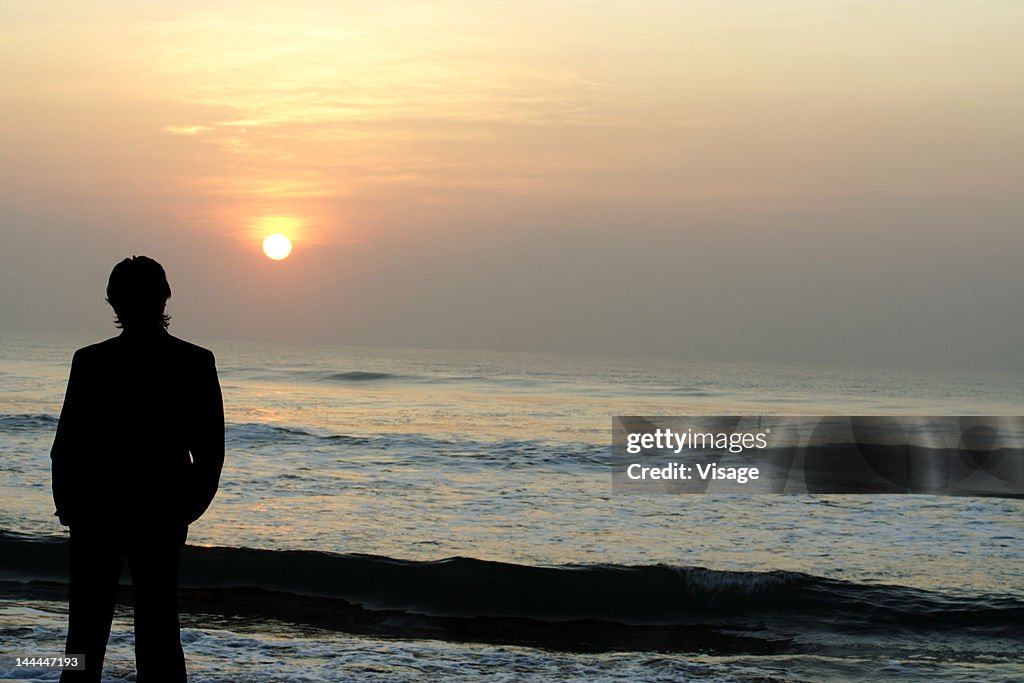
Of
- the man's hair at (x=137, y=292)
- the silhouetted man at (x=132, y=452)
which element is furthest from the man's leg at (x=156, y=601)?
the man's hair at (x=137, y=292)

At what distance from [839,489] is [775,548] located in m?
6.10

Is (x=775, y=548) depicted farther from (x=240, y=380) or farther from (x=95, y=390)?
(x=240, y=380)

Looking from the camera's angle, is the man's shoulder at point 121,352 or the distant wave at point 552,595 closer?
the man's shoulder at point 121,352

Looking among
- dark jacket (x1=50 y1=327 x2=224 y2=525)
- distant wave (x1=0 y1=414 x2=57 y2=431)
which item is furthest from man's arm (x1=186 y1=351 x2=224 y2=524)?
distant wave (x1=0 y1=414 x2=57 y2=431)

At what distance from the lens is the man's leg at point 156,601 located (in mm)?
3457

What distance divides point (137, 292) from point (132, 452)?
55 cm

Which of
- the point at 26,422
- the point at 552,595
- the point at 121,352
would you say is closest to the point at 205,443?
the point at 121,352

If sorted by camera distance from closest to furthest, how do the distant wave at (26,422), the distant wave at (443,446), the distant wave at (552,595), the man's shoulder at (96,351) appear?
the man's shoulder at (96,351) < the distant wave at (552,595) < the distant wave at (443,446) < the distant wave at (26,422)

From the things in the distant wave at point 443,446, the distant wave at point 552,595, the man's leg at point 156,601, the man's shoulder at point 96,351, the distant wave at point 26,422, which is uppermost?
the man's shoulder at point 96,351

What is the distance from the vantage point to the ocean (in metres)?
6.97

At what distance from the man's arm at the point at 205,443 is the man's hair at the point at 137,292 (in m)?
0.26

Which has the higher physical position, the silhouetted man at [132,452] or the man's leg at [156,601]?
the silhouetted man at [132,452]

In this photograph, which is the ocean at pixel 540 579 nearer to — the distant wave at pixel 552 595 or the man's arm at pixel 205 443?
the distant wave at pixel 552 595

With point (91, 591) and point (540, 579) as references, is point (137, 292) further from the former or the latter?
point (540, 579)
